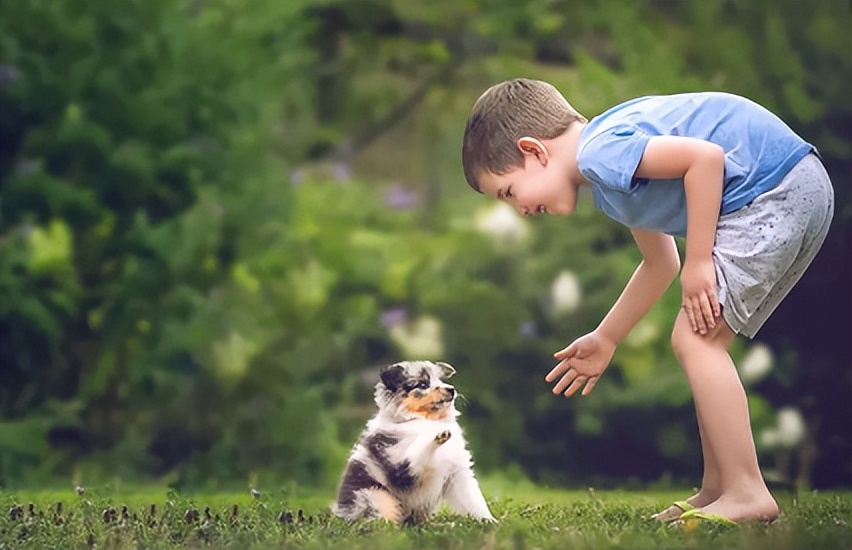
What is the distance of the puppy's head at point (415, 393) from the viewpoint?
75.8 inches

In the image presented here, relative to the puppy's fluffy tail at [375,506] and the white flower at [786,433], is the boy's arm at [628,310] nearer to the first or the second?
the puppy's fluffy tail at [375,506]

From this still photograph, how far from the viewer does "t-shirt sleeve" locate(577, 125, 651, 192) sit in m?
1.84

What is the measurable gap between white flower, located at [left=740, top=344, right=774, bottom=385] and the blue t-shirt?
178 cm

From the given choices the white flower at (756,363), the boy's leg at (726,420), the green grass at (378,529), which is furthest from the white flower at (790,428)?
the boy's leg at (726,420)

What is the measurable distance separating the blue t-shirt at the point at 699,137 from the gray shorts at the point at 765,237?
0.02m

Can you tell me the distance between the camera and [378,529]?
6.01 ft

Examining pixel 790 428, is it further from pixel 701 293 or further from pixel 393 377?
pixel 393 377

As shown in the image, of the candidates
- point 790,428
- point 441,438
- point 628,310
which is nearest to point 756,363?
point 790,428

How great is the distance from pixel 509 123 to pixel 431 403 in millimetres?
461

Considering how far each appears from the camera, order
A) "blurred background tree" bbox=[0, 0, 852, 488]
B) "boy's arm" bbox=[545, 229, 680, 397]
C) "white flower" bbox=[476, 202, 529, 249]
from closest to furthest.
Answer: "boy's arm" bbox=[545, 229, 680, 397] < "blurred background tree" bbox=[0, 0, 852, 488] < "white flower" bbox=[476, 202, 529, 249]

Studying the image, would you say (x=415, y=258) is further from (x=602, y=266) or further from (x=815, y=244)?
(x=815, y=244)

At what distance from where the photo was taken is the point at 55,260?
11.8 feet

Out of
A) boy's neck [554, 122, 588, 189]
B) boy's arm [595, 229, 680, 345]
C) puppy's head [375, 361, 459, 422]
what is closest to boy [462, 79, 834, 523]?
boy's neck [554, 122, 588, 189]

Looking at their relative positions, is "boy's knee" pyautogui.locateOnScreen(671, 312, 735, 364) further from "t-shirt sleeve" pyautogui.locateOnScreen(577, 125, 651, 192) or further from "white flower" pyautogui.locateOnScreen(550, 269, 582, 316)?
"white flower" pyautogui.locateOnScreen(550, 269, 582, 316)
